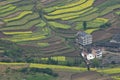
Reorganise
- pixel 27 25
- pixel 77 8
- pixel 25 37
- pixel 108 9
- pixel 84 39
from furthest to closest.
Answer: pixel 108 9 → pixel 77 8 → pixel 27 25 → pixel 25 37 → pixel 84 39

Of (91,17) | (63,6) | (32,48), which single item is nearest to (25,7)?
(63,6)

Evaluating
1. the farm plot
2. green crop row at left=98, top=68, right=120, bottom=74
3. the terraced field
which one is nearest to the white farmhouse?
the terraced field

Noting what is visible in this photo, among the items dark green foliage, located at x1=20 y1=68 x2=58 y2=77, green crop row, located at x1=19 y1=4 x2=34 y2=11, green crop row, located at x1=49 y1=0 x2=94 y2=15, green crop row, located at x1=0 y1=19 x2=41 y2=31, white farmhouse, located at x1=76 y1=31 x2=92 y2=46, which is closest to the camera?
dark green foliage, located at x1=20 y1=68 x2=58 y2=77

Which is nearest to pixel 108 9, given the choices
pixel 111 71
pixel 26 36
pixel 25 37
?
pixel 26 36

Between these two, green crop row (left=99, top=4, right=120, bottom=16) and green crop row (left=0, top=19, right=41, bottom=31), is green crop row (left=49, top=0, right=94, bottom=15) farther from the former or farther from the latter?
green crop row (left=0, top=19, right=41, bottom=31)

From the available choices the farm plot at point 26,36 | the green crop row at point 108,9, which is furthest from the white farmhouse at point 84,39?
the green crop row at point 108,9

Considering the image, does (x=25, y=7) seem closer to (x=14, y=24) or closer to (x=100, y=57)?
(x=14, y=24)

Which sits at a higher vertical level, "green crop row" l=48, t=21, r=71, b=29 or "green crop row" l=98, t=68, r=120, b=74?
"green crop row" l=48, t=21, r=71, b=29

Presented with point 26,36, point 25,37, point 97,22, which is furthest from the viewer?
point 97,22

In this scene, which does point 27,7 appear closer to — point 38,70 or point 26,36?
point 26,36
